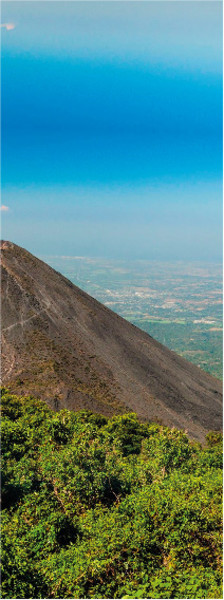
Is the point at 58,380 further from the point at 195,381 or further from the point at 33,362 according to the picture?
the point at 195,381

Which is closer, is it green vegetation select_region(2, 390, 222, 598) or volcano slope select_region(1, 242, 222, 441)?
green vegetation select_region(2, 390, 222, 598)

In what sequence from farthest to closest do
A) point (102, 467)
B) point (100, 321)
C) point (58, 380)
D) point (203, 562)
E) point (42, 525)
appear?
point (100, 321), point (58, 380), point (102, 467), point (42, 525), point (203, 562)

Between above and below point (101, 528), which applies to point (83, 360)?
above

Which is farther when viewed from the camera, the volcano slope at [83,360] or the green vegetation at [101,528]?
the volcano slope at [83,360]

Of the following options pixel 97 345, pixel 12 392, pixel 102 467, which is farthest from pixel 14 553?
pixel 97 345
